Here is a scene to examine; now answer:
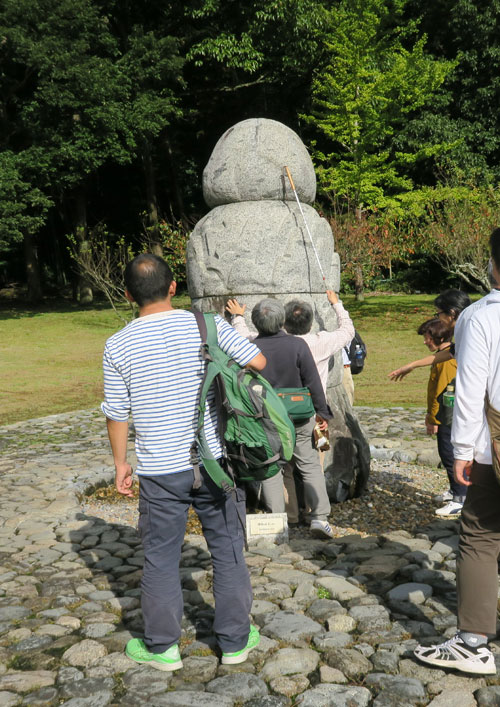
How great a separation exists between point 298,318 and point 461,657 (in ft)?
9.62

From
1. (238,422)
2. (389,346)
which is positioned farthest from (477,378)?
(389,346)

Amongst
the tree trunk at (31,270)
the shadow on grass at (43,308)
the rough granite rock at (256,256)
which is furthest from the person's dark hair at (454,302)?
the tree trunk at (31,270)

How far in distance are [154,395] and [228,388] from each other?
0.35m

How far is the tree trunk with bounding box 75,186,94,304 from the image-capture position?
2881cm

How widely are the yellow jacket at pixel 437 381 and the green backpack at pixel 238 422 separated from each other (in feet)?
9.61

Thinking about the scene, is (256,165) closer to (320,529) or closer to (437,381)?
(437,381)

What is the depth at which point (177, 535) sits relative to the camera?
3.19 m

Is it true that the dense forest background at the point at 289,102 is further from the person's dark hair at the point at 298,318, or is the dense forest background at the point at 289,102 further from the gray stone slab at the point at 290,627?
the gray stone slab at the point at 290,627

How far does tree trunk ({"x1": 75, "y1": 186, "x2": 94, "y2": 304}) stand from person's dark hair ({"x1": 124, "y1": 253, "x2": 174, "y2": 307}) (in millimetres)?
24019

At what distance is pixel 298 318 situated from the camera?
5.37m

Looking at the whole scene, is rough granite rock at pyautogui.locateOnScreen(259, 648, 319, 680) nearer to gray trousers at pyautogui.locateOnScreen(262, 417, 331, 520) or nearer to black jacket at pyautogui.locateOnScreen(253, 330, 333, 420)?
Answer: gray trousers at pyautogui.locateOnScreen(262, 417, 331, 520)

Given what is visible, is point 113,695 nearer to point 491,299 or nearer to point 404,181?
point 491,299

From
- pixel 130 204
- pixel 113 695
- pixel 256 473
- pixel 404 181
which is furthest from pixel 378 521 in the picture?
pixel 130 204

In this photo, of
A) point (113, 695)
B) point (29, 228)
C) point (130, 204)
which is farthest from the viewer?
point (130, 204)
